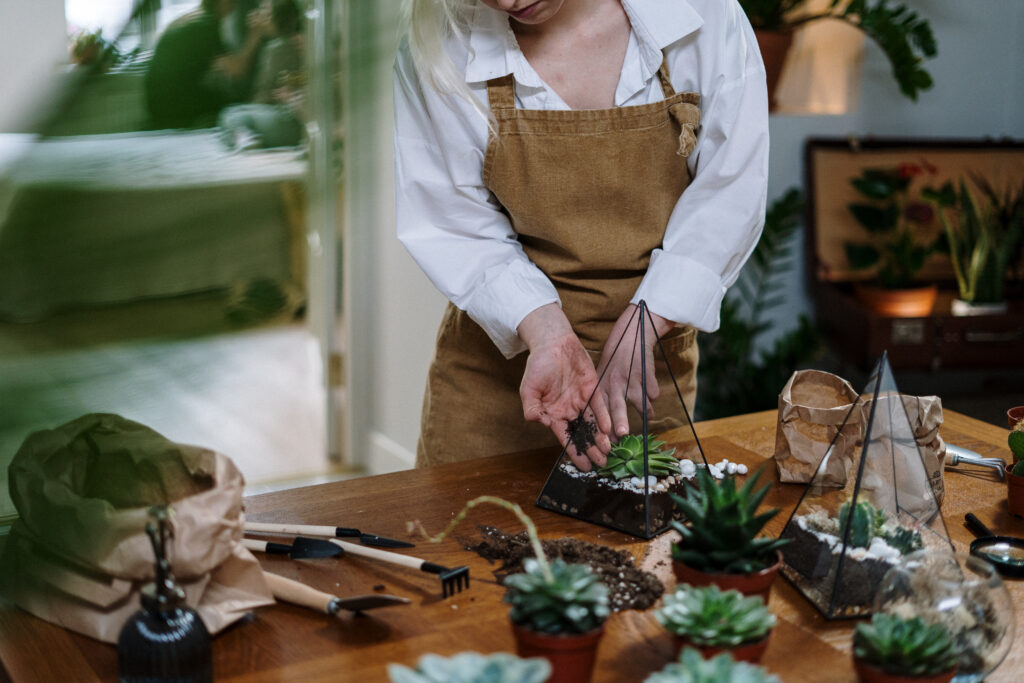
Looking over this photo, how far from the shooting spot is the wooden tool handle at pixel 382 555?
3.04 ft

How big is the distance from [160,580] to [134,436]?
470 millimetres

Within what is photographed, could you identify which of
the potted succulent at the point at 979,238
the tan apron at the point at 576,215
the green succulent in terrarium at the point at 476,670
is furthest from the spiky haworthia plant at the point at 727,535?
the potted succulent at the point at 979,238

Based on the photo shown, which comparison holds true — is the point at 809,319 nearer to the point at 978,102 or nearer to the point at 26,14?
the point at 978,102

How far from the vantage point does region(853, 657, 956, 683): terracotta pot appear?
691mm

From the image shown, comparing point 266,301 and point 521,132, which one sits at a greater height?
point 266,301

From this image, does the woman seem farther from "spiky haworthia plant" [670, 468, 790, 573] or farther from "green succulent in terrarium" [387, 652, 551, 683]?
"green succulent in terrarium" [387, 652, 551, 683]

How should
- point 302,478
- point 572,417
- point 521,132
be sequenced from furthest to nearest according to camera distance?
1. point 302,478
2. point 521,132
3. point 572,417

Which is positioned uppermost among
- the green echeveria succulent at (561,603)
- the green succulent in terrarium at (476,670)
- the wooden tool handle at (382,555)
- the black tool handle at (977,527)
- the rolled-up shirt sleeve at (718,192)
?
the rolled-up shirt sleeve at (718,192)

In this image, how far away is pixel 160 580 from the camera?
70cm

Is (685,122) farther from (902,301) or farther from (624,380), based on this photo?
(902,301)

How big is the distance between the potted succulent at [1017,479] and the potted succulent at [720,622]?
0.53 meters

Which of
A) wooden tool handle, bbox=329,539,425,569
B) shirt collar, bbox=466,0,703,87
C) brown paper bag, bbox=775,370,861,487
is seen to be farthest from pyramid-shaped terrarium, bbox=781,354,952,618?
shirt collar, bbox=466,0,703,87

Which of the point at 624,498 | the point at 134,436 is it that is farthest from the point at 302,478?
the point at 134,436

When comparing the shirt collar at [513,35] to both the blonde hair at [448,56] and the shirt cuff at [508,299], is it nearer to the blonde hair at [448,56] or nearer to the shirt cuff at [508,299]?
the blonde hair at [448,56]
